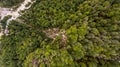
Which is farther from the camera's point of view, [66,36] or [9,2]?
[9,2]

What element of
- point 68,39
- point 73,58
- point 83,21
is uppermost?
point 83,21

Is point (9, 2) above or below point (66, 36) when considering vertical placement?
above

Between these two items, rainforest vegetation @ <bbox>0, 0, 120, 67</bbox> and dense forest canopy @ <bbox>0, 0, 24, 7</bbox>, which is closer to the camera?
rainforest vegetation @ <bbox>0, 0, 120, 67</bbox>

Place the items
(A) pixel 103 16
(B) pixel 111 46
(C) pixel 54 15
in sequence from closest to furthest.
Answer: (B) pixel 111 46
(A) pixel 103 16
(C) pixel 54 15

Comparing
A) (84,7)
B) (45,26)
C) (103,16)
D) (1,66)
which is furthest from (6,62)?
(103,16)

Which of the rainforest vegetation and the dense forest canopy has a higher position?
the dense forest canopy

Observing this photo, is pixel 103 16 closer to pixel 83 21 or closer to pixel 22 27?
pixel 83 21

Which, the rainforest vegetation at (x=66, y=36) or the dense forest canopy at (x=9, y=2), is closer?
the rainforest vegetation at (x=66, y=36)

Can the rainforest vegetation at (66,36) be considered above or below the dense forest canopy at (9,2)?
below
